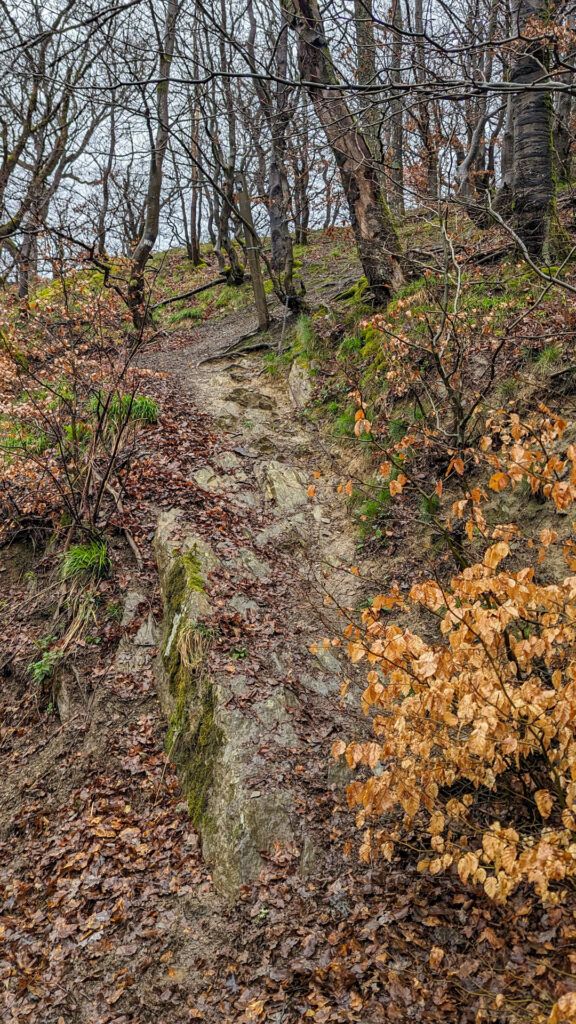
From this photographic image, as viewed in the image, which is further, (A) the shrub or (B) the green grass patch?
(B) the green grass patch

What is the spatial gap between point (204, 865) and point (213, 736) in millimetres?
926

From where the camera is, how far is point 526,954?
2.85 m

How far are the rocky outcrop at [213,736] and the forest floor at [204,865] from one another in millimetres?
106

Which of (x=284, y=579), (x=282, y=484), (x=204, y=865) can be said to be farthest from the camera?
(x=282, y=484)

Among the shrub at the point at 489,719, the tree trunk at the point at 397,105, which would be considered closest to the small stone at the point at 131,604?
the shrub at the point at 489,719

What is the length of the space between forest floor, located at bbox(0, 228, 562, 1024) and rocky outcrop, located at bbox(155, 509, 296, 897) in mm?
→ 106

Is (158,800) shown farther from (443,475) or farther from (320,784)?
(443,475)

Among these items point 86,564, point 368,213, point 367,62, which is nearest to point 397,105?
point 367,62

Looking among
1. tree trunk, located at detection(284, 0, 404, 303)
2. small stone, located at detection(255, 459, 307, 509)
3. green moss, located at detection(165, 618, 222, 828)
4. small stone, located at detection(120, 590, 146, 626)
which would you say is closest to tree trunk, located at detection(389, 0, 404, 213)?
tree trunk, located at detection(284, 0, 404, 303)

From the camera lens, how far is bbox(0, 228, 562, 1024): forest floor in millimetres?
3090

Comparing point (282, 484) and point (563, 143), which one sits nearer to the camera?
point (282, 484)

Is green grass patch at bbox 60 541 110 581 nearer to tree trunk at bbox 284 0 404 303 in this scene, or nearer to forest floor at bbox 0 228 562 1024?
forest floor at bbox 0 228 562 1024

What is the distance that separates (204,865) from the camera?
4121 mm

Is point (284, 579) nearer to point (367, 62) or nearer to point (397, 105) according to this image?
point (367, 62)
